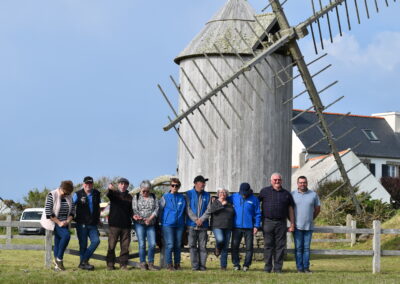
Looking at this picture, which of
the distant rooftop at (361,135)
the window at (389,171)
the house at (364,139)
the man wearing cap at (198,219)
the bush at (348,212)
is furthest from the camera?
the window at (389,171)

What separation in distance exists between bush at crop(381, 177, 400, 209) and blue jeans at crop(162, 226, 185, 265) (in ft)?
135

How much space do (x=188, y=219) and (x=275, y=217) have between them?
1654 millimetres

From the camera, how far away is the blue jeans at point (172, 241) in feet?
53.9

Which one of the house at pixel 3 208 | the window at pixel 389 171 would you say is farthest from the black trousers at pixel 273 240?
the window at pixel 389 171

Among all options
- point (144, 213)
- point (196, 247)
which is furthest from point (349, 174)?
point (144, 213)

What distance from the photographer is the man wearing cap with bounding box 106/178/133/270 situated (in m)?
16.2

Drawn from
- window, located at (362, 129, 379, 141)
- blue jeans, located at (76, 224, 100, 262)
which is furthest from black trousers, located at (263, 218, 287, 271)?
window, located at (362, 129, 379, 141)

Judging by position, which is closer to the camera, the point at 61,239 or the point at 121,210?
the point at 61,239

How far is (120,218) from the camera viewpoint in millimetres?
16281

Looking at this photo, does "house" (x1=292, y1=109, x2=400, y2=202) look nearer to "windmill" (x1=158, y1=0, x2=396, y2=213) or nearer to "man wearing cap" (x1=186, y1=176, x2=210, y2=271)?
"windmill" (x1=158, y1=0, x2=396, y2=213)

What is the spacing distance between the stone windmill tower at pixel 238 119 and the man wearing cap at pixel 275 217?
5103mm

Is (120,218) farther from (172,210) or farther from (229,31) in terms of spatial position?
(229,31)

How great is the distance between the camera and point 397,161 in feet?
203

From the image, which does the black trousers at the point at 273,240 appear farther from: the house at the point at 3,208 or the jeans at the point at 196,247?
the house at the point at 3,208
